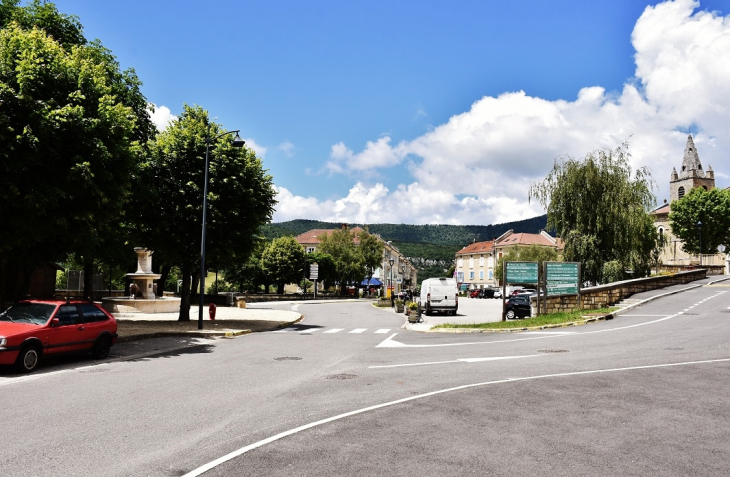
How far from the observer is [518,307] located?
30.4 meters

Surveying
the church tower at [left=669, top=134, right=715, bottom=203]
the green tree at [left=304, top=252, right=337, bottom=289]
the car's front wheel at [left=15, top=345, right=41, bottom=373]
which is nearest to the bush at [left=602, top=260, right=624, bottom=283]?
the car's front wheel at [left=15, top=345, right=41, bottom=373]

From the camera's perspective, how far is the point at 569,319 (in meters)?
24.2

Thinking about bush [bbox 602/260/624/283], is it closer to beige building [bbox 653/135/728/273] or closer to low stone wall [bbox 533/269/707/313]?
low stone wall [bbox 533/269/707/313]

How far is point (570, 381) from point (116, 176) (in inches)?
581

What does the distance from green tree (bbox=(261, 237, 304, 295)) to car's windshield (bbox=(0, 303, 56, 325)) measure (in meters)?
73.7

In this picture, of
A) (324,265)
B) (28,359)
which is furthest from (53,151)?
(324,265)

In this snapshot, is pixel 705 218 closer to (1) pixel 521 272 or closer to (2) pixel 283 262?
(2) pixel 283 262

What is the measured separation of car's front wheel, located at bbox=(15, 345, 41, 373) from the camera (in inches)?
→ 463

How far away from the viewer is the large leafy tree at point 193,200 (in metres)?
24.9

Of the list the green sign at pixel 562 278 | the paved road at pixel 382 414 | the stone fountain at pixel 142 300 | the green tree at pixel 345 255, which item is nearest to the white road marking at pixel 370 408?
the paved road at pixel 382 414

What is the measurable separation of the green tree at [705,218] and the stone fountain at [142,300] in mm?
79133

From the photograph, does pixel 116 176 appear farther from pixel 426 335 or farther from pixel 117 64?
pixel 117 64

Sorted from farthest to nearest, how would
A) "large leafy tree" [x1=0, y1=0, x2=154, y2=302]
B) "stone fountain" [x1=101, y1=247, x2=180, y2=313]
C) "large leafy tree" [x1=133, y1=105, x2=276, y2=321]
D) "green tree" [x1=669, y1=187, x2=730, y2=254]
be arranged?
"green tree" [x1=669, y1=187, x2=730, y2=254] → "stone fountain" [x1=101, y1=247, x2=180, y2=313] → "large leafy tree" [x1=133, y1=105, x2=276, y2=321] → "large leafy tree" [x1=0, y1=0, x2=154, y2=302]

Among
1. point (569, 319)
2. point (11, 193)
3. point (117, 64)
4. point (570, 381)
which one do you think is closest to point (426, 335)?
point (569, 319)
